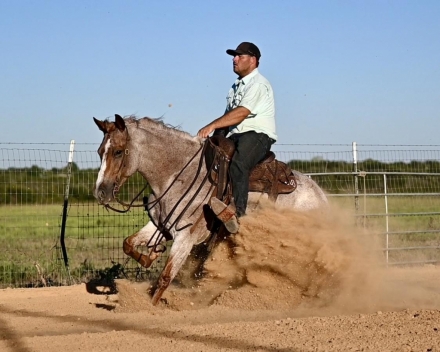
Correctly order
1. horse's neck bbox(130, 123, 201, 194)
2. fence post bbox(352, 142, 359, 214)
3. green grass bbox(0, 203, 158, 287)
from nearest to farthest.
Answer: horse's neck bbox(130, 123, 201, 194) → green grass bbox(0, 203, 158, 287) → fence post bbox(352, 142, 359, 214)

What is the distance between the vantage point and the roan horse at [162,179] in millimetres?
8062

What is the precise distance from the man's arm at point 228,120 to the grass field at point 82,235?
3.47m

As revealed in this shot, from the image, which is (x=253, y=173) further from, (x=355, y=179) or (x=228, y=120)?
(x=355, y=179)

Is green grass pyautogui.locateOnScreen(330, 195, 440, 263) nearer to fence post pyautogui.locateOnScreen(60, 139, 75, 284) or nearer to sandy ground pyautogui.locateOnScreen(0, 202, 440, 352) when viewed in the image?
sandy ground pyautogui.locateOnScreen(0, 202, 440, 352)

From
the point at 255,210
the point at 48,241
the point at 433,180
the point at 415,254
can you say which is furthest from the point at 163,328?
the point at 433,180

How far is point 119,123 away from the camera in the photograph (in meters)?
8.06

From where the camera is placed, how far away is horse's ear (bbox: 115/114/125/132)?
7986 mm

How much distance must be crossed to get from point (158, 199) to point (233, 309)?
5.22ft

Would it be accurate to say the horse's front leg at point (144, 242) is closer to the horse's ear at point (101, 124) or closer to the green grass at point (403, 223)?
the horse's ear at point (101, 124)

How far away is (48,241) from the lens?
13641 mm

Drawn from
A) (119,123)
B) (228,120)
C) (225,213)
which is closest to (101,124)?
(119,123)

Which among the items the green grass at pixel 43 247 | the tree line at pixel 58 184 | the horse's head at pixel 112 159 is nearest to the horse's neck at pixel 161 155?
the horse's head at pixel 112 159

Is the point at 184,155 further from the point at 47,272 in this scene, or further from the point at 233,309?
the point at 47,272

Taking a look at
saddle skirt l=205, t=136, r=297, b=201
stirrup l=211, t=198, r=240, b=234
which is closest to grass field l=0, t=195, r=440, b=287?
saddle skirt l=205, t=136, r=297, b=201
